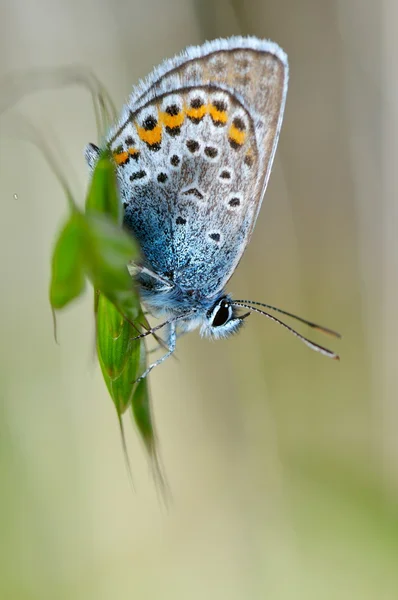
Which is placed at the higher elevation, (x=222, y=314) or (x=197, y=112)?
(x=197, y=112)

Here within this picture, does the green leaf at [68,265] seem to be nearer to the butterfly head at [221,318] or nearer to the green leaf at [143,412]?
the green leaf at [143,412]

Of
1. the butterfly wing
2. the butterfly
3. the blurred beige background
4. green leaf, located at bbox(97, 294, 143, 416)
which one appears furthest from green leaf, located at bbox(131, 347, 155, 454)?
the blurred beige background

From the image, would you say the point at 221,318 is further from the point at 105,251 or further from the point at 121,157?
the point at 105,251

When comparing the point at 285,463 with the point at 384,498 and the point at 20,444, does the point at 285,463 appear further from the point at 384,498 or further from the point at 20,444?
the point at 20,444

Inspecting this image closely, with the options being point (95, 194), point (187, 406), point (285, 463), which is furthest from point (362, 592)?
point (95, 194)

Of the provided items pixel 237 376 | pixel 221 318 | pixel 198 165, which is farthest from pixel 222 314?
pixel 237 376

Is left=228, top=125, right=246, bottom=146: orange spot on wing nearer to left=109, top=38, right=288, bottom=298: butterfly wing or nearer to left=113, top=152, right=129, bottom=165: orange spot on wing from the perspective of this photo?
left=109, top=38, right=288, bottom=298: butterfly wing
